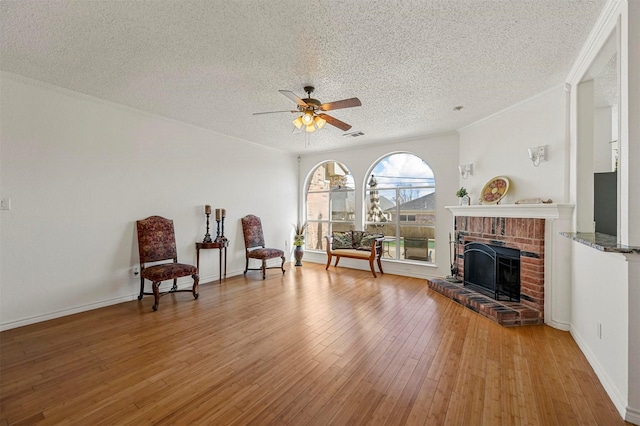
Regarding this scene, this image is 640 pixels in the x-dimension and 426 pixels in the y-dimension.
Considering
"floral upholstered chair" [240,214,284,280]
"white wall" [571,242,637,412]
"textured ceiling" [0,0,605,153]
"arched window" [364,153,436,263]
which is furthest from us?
"arched window" [364,153,436,263]

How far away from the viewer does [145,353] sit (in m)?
2.43

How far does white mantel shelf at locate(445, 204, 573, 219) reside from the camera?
2920 millimetres

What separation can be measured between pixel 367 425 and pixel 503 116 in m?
4.22

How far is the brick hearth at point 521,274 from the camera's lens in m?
3.08

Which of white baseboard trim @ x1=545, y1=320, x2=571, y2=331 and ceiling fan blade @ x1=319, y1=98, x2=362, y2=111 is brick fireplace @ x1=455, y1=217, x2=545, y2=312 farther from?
ceiling fan blade @ x1=319, y1=98, x2=362, y2=111

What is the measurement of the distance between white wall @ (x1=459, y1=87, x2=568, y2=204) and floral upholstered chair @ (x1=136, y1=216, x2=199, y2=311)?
4.63 metres

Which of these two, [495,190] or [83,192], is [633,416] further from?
[83,192]

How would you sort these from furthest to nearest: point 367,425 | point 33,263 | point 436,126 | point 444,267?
point 444,267 → point 436,126 → point 33,263 → point 367,425

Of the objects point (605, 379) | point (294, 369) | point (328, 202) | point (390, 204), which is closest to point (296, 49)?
point (294, 369)

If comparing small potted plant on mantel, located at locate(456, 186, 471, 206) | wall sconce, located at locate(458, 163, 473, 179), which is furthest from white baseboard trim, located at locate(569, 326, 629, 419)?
wall sconce, located at locate(458, 163, 473, 179)

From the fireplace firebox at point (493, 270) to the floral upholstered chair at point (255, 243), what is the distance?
336cm

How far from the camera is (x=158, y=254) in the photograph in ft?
12.7

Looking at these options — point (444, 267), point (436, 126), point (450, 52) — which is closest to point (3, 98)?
point (450, 52)

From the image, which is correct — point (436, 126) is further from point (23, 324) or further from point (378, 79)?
point (23, 324)
